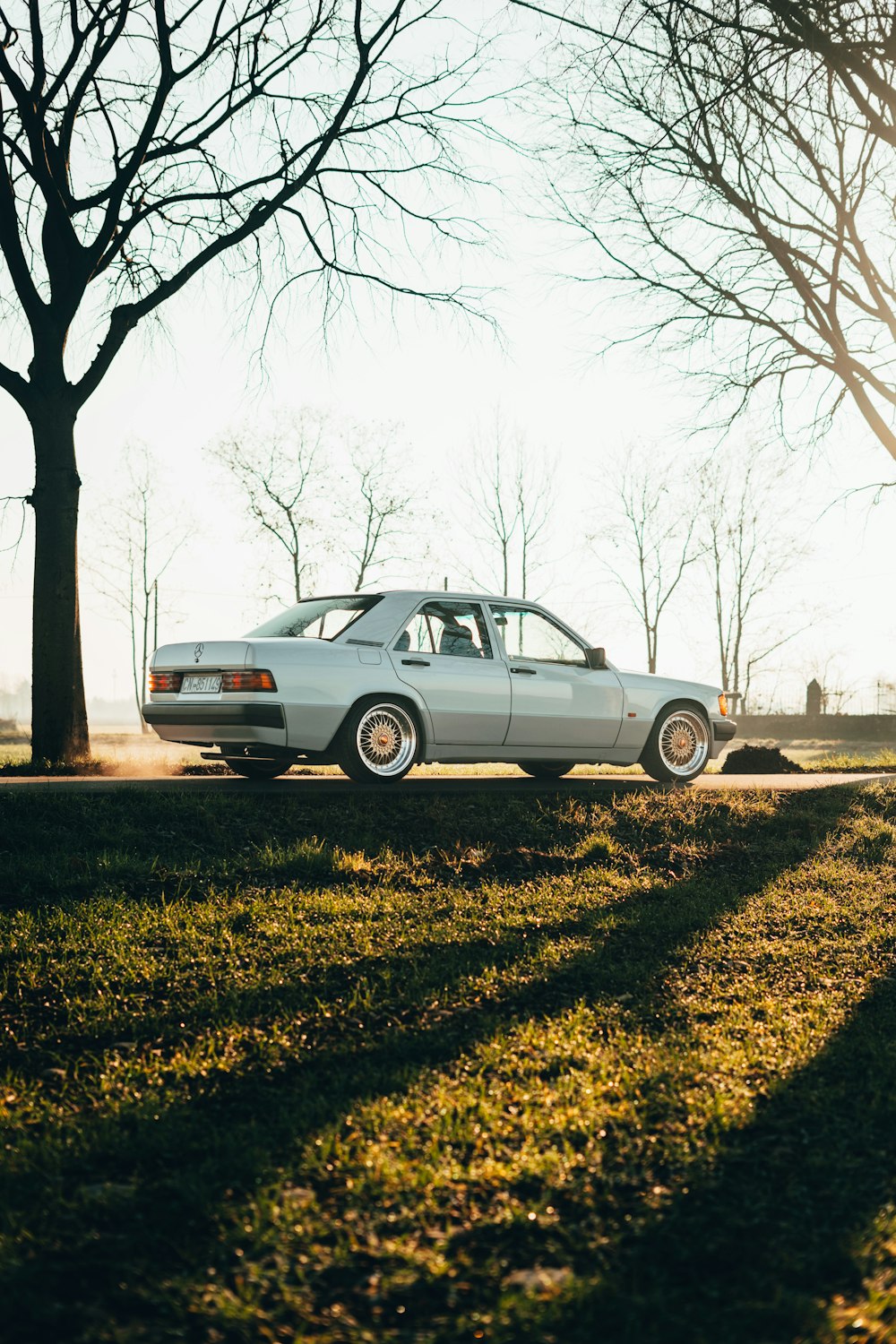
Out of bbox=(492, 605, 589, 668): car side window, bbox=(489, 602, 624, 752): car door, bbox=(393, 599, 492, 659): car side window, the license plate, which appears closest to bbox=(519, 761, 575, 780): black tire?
bbox=(489, 602, 624, 752): car door

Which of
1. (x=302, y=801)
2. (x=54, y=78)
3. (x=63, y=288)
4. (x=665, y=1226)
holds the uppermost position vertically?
(x=54, y=78)

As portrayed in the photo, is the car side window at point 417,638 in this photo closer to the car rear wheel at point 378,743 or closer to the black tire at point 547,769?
the car rear wheel at point 378,743

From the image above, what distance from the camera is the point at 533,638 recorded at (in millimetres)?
10984

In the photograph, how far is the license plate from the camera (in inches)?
360

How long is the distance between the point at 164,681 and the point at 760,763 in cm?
1033

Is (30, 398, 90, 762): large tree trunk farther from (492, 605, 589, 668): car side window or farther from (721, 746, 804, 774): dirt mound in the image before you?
(721, 746, 804, 774): dirt mound

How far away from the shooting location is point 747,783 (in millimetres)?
12656

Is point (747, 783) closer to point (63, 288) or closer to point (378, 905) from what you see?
point (378, 905)

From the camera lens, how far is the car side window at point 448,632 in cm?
1005

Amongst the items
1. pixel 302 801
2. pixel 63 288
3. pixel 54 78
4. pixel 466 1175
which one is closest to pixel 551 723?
pixel 302 801

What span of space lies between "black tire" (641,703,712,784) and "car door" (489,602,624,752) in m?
0.65

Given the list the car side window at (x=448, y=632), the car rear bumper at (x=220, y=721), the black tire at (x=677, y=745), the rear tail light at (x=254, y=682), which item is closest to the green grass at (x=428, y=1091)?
the car rear bumper at (x=220, y=721)

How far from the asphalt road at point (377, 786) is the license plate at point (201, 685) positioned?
0.79 meters

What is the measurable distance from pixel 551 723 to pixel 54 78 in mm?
10250
